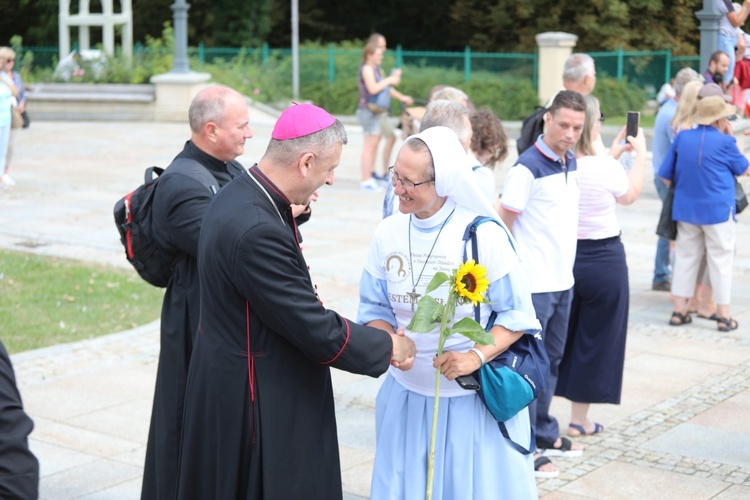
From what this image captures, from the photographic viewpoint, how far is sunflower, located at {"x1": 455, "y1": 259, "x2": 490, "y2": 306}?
3732mm

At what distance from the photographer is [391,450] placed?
4.17m

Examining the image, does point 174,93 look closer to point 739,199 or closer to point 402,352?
point 739,199

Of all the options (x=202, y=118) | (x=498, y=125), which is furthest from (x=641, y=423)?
(x=202, y=118)

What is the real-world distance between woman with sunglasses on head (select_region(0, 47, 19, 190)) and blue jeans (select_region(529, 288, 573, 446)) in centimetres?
1142

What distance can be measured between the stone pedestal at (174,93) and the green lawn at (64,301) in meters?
14.6

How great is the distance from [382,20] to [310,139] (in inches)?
1616

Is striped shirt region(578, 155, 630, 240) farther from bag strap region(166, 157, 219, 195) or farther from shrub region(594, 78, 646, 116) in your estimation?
shrub region(594, 78, 646, 116)

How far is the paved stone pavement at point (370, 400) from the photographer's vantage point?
5898 millimetres

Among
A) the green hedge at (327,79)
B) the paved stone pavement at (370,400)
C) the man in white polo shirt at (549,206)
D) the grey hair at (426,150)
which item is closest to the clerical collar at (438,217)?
the grey hair at (426,150)

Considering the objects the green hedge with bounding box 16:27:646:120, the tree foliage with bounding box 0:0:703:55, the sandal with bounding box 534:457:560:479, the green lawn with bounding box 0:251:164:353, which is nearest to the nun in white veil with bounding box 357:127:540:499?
the sandal with bounding box 534:457:560:479

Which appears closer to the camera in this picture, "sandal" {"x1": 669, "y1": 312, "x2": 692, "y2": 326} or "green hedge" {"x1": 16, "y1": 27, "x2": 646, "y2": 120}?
"sandal" {"x1": 669, "y1": 312, "x2": 692, "y2": 326}

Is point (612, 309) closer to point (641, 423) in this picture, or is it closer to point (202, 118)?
point (641, 423)

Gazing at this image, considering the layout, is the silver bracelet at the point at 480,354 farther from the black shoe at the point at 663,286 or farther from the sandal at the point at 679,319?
the black shoe at the point at 663,286

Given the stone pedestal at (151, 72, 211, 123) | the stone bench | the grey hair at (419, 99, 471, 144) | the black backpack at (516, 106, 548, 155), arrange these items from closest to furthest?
the grey hair at (419, 99, 471, 144) < the black backpack at (516, 106, 548, 155) < the stone pedestal at (151, 72, 211, 123) < the stone bench
